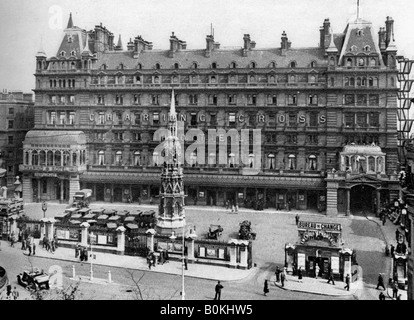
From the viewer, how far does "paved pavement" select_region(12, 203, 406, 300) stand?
28.4m

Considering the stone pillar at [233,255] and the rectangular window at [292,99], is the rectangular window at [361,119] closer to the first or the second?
the rectangular window at [292,99]

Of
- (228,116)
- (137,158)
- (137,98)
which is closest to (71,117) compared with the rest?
(137,98)

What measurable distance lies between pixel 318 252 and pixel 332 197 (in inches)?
843

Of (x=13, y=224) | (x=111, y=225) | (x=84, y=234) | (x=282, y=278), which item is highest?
(x=13, y=224)

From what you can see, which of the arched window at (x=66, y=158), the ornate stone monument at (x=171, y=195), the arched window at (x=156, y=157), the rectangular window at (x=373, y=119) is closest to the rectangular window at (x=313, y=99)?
the rectangular window at (x=373, y=119)

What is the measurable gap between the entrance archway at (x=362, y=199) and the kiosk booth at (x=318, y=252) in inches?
872

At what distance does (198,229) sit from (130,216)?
660cm

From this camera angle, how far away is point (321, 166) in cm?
5391

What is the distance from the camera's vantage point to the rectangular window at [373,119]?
52688 millimetres

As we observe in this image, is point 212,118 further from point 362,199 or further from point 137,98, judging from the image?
point 362,199

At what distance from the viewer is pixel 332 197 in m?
50.5

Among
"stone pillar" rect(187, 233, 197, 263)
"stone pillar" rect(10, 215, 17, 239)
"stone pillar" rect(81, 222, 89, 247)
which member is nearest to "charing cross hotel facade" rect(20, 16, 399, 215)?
"stone pillar" rect(10, 215, 17, 239)

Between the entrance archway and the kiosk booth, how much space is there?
72.7 ft
